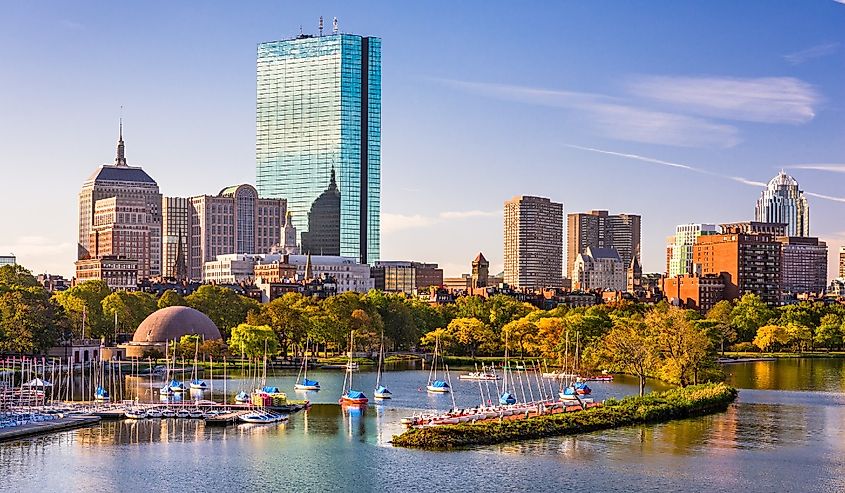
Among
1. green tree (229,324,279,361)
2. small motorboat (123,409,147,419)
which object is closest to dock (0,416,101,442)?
small motorboat (123,409,147,419)

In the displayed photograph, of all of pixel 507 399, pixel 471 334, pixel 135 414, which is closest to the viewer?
pixel 135 414

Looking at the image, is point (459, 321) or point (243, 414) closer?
point (243, 414)

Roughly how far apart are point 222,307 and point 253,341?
96.0 feet

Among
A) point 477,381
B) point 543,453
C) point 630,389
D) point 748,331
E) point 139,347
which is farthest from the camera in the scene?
point 748,331

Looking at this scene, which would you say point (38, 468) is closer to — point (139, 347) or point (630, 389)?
point (630, 389)

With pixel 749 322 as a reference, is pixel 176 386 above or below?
below

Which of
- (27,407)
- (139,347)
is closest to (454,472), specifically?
(27,407)

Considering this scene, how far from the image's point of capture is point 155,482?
217 feet

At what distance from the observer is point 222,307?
164 metres

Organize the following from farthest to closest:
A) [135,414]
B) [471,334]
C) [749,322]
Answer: [749,322], [471,334], [135,414]

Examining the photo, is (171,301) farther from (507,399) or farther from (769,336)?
(507,399)

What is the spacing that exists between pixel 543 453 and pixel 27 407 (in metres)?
37.5

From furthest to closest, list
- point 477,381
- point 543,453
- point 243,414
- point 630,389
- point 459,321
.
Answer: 1. point 459,321
2. point 477,381
3. point 630,389
4. point 243,414
5. point 543,453

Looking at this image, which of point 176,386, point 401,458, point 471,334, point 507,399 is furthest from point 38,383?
point 471,334
